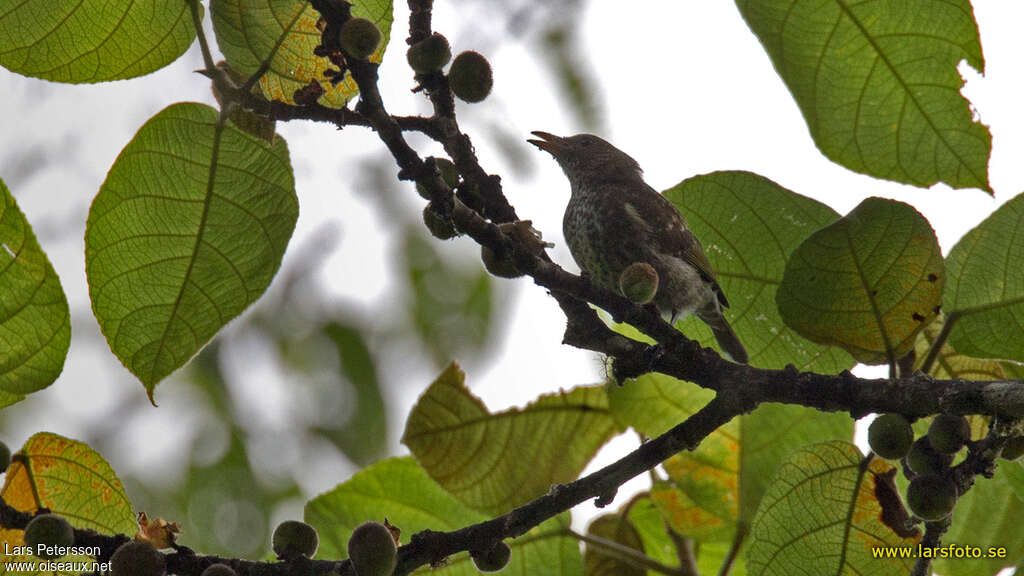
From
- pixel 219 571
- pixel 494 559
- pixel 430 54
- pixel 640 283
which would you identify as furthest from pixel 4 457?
pixel 640 283

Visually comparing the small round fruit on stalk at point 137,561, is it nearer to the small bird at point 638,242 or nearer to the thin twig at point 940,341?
the thin twig at point 940,341

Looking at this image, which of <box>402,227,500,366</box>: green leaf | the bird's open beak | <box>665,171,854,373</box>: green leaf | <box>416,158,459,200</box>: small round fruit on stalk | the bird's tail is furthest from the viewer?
<box>402,227,500,366</box>: green leaf

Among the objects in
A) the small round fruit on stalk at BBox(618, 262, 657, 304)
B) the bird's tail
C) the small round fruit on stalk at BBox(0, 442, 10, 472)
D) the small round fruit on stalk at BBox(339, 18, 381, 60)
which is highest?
the bird's tail

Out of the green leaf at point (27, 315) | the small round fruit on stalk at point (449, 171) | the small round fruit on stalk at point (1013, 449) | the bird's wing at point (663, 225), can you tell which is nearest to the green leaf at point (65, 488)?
the green leaf at point (27, 315)

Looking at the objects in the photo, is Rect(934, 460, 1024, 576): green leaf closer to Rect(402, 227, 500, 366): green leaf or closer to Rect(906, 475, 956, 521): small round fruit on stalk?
Rect(906, 475, 956, 521): small round fruit on stalk

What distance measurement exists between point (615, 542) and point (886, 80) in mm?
1473

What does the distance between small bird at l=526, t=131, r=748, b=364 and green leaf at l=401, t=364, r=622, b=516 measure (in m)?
0.50

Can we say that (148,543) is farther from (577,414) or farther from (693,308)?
(693,308)

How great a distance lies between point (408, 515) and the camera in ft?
9.17

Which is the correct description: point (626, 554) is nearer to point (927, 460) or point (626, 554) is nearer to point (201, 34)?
point (927, 460)

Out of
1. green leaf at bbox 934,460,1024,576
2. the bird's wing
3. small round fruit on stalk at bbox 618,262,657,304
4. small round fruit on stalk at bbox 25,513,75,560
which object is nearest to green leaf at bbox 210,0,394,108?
small round fruit on stalk at bbox 618,262,657,304

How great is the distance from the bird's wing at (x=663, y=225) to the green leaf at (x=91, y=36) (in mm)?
1752

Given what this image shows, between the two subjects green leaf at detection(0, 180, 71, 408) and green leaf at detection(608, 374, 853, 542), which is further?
green leaf at detection(608, 374, 853, 542)

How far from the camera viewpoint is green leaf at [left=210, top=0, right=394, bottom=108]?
1.78 meters
